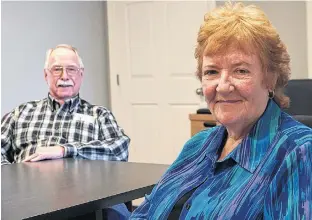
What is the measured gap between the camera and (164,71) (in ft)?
13.8

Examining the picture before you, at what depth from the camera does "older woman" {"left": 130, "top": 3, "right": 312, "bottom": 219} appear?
4.04 ft

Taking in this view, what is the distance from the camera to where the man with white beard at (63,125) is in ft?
8.32

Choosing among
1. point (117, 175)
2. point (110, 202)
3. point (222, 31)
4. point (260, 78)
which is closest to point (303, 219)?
point (260, 78)

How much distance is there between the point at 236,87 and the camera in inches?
54.6

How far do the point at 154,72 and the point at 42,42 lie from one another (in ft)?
2.87

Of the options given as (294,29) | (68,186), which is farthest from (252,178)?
(294,29)

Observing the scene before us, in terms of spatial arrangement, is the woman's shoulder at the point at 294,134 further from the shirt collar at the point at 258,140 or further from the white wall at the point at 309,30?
the white wall at the point at 309,30

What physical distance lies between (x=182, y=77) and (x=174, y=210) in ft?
8.82

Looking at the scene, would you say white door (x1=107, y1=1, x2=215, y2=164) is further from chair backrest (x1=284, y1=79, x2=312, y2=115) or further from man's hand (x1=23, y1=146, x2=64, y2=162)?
chair backrest (x1=284, y1=79, x2=312, y2=115)

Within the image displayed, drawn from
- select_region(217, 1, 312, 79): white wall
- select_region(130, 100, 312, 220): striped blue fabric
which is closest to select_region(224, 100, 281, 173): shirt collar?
select_region(130, 100, 312, 220): striped blue fabric

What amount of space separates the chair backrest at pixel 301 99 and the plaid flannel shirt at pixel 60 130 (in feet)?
3.01

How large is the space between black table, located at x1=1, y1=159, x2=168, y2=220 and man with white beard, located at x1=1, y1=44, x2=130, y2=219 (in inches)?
8.7

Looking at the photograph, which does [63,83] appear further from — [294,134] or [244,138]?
[294,134]

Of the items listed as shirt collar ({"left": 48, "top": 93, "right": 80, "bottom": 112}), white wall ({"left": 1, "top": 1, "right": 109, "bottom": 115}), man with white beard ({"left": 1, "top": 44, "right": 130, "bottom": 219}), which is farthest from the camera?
white wall ({"left": 1, "top": 1, "right": 109, "bottom": 115})
